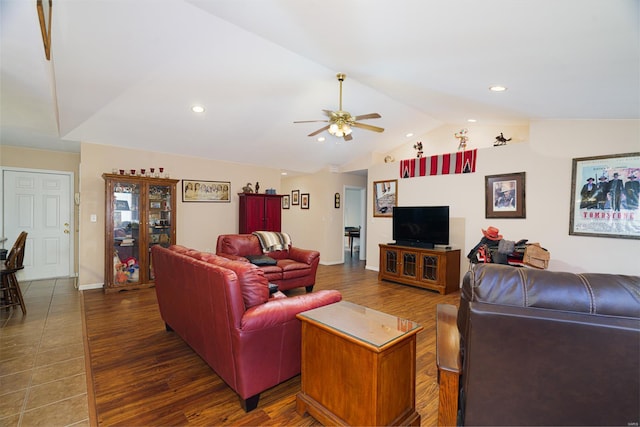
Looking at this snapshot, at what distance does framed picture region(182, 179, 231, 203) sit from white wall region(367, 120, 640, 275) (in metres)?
4.13

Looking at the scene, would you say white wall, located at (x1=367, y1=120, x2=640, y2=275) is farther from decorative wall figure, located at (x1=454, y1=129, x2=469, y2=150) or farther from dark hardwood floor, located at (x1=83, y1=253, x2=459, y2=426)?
dark hardwood floor, located at (x1=83, y1=253, x2=459, y2=426)

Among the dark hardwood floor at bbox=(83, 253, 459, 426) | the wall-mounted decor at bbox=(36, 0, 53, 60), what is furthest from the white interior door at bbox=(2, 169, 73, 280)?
the wall-mounted decor at bbox=(36, 0, 53, 60)

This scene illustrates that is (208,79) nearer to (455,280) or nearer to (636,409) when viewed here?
(636,409)

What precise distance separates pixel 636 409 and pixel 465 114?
14.6 feet

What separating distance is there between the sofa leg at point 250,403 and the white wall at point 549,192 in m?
4.24

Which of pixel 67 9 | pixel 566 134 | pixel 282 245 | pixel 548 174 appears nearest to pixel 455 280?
pixel 548 174

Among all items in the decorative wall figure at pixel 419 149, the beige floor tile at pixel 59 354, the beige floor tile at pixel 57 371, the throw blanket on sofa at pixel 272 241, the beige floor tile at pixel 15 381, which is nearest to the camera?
the beige floor tile at pixel 15 381

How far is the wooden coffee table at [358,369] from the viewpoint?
152 centimetres

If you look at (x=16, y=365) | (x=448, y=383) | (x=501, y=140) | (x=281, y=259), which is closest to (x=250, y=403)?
(x=448, y=383)

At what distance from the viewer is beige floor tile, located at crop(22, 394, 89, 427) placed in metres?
1.86

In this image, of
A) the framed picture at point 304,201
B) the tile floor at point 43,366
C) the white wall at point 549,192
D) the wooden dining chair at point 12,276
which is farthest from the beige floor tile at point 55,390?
the framed picture at point 304,201

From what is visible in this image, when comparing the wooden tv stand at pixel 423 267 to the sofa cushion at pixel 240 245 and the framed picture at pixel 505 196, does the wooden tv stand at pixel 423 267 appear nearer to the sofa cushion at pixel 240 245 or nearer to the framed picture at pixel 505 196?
the framed picture at pixel 505 196

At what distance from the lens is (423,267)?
5191 millimetres

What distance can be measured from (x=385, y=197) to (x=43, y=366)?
5.68 m
